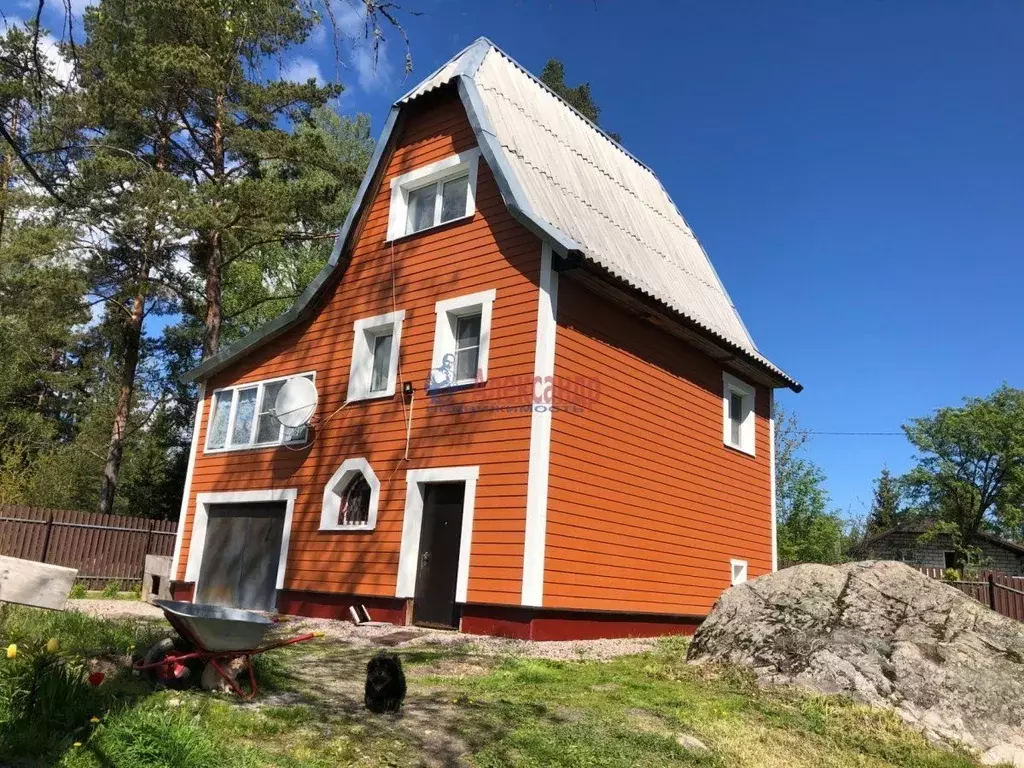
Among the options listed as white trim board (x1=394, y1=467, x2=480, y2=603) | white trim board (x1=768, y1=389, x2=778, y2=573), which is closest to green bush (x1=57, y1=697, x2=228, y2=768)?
white trim board (x1=394, y1=467, x2=480, y2=603)

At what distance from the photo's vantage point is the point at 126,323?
29.3 meters

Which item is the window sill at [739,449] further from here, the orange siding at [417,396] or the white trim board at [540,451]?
the orange siding at [417,396]

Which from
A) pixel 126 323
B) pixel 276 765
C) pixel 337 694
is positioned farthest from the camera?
pixel 126 323

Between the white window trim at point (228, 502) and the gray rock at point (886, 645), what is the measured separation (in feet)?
26.5

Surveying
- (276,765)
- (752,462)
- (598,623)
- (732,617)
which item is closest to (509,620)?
(598,623)

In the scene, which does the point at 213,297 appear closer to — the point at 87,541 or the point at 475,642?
the point at 87,541

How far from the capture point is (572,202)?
543 inches

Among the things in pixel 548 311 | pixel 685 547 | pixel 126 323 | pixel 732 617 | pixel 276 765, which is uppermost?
pixel 126 323

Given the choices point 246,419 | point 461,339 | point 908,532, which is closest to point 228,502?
point 246,419

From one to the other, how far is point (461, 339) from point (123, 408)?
65.1 feet

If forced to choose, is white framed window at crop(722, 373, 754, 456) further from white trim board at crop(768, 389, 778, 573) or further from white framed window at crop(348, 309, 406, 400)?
white framed window at crop(348, 309, 406, 400)

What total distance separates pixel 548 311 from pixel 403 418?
316 centimetres

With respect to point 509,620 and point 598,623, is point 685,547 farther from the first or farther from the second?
point 509,620

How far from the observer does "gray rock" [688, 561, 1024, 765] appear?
7.32m
